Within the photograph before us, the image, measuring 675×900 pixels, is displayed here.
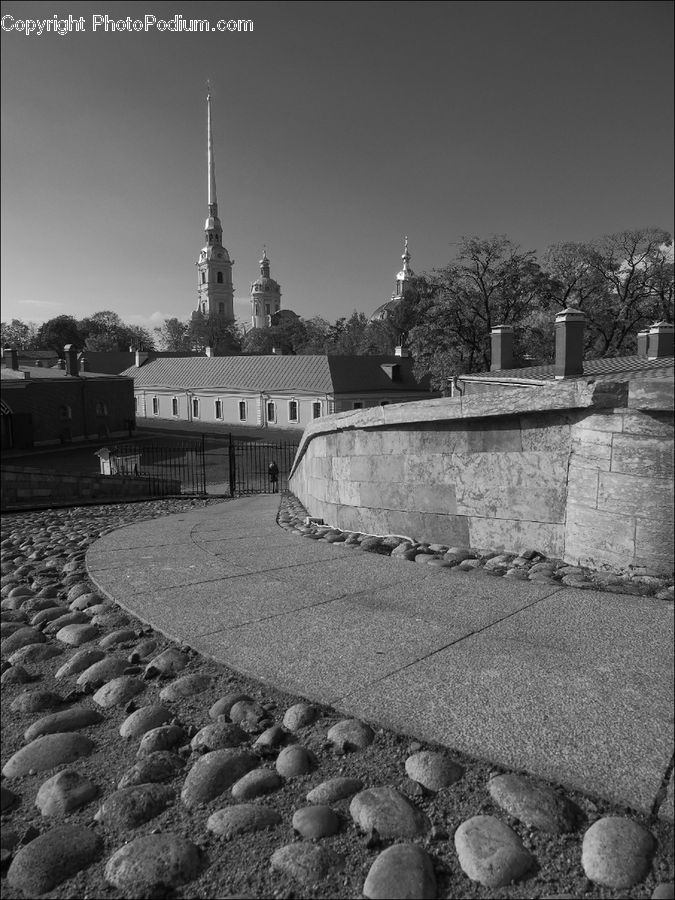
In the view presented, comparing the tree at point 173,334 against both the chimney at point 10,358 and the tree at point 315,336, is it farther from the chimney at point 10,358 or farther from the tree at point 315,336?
the chimney at point 10,358

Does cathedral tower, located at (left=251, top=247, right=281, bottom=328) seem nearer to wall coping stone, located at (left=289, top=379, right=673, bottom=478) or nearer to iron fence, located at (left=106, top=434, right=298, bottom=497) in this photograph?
iron fence, located at (left=106, top=434, right=298, bottom=497)

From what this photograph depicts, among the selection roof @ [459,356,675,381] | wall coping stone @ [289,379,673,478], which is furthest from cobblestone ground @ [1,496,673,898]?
roof @ [459,356,675,381]

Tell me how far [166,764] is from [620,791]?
154cm

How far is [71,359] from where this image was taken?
1548 inches

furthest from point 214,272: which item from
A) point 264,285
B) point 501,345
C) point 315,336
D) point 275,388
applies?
point 501,345

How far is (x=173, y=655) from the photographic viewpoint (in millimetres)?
3168

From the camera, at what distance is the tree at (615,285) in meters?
29.5

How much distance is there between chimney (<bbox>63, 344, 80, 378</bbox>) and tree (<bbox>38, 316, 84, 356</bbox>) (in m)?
57.2

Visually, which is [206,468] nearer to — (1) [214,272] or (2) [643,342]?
(2) [643,342]

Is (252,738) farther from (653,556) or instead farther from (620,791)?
(653,556)

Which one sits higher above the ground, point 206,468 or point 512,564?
point 512,564

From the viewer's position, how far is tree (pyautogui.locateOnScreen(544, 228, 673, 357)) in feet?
96.9

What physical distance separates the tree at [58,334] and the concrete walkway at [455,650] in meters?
97.1

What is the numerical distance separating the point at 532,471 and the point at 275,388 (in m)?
43.2
